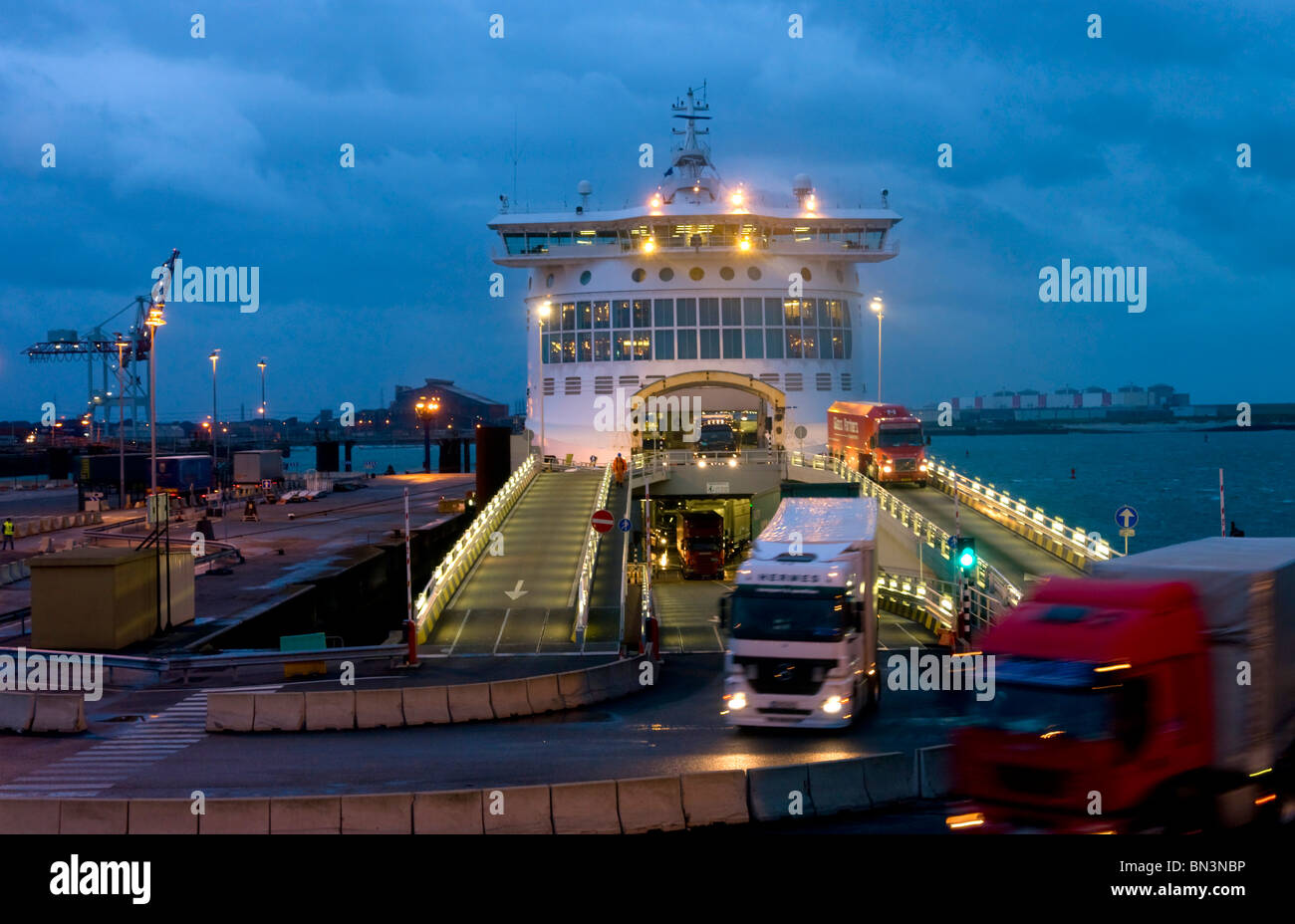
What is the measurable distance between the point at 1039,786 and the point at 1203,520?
7660 cm

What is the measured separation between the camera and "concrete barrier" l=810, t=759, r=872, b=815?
540 inches

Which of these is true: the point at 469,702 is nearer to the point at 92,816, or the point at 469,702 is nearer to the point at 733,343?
the point at 92,816

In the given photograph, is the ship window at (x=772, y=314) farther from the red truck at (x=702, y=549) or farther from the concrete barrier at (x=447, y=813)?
the concrete barrier at (x=447, y=813)

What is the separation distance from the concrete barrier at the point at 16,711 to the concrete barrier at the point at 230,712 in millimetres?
2968

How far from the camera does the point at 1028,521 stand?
33.9 meters

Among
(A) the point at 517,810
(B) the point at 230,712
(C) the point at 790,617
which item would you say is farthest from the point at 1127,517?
(B) the point at 230,712

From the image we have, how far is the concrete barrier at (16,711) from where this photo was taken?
19000 mm

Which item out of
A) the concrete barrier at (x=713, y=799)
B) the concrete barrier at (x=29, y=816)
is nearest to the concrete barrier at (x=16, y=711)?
the concrete barrier at (x=29, y=816)

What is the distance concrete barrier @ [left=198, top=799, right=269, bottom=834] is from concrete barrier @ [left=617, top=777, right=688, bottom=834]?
3.94 meters

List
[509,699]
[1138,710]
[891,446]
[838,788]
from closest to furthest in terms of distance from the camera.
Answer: [1138,710], [838,788], [509,699], [891,446]

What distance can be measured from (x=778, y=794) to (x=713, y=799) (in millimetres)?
810

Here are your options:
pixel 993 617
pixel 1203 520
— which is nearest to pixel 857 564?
pixel 993 617

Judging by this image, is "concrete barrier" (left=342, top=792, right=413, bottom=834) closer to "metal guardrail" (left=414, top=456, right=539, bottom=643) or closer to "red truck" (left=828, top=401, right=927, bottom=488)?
"metal guardrail" (left=414, top=456, right=539, bottom=643)
